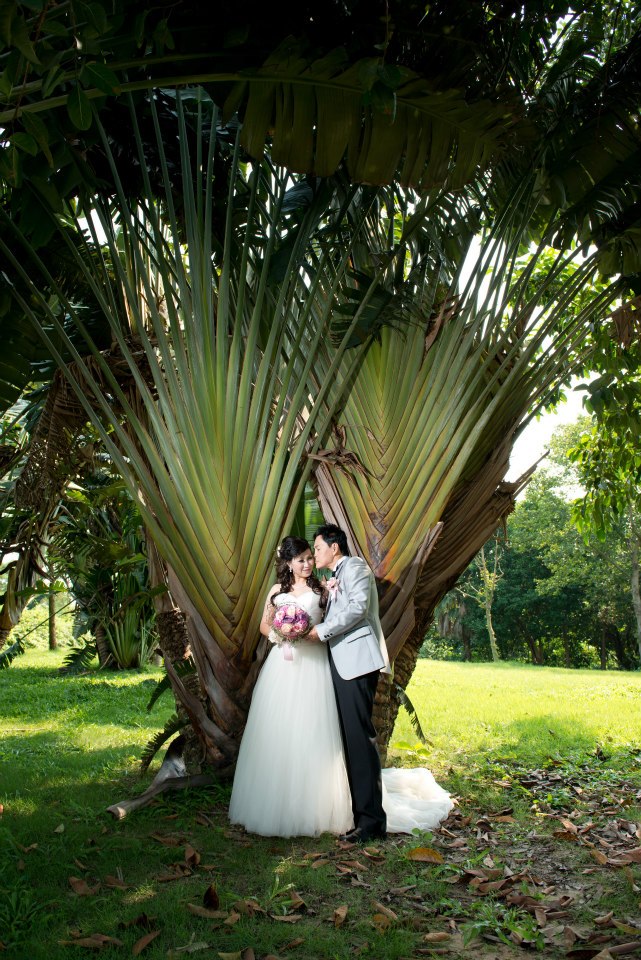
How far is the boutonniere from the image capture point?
187 inches

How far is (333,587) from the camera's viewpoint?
4.80m

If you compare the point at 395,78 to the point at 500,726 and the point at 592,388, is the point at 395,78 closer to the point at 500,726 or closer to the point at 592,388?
the point at 592,388

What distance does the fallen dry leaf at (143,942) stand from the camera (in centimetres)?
291

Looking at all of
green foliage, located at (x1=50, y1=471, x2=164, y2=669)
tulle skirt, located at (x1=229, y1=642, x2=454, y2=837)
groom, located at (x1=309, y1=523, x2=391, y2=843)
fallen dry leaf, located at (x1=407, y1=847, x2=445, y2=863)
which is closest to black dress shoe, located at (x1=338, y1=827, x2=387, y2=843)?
groom, located at (x1=309, y1=523, x2=391, y2=843)

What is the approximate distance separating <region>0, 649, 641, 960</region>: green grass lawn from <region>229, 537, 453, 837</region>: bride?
149mm

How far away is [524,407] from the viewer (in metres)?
5.92

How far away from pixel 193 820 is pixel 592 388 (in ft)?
16.6

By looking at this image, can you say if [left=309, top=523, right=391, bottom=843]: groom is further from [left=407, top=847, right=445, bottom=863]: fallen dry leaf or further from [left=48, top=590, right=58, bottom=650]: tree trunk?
[left=48, top=590, right=58, bottom=650]: tree trunk

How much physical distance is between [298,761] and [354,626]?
86 cm

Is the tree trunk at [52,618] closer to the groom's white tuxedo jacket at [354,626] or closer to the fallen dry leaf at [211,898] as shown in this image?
the groom's white tuxedo jacket at [354,626]

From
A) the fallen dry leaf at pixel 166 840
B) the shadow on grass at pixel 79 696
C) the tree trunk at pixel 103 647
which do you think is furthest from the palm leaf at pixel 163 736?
the tree trunk at pixel 103 647

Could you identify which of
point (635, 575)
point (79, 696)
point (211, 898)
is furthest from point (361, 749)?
point (635, 575)

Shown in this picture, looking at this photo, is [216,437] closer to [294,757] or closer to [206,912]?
[294,757]

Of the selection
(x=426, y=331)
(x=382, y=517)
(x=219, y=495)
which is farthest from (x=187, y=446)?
(x=426, y=331)
